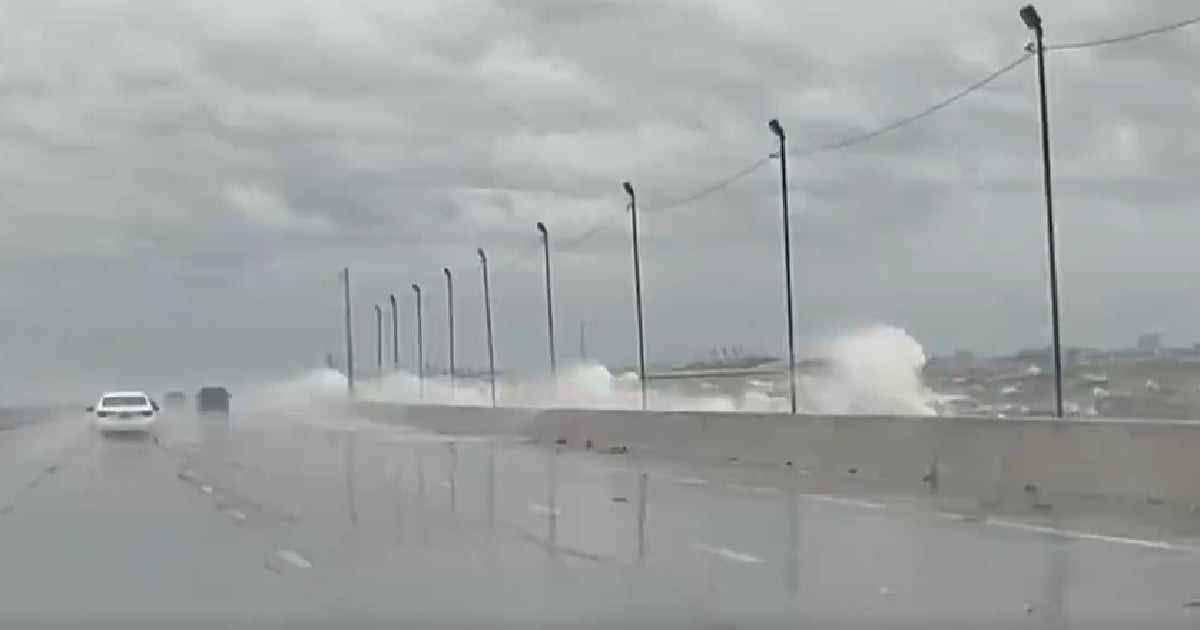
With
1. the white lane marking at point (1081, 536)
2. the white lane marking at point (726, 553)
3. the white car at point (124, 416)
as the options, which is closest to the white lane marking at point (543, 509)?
the white lane marking at point (726, 553)

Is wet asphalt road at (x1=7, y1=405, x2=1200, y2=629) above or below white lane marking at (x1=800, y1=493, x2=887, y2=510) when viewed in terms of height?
above

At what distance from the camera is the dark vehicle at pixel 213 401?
11319 cm

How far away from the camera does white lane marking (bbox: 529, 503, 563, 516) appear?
23.4 m

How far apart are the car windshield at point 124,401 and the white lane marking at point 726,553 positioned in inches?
1989

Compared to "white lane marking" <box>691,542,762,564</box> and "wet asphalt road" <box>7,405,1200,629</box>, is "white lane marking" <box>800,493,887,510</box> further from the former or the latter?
"white lane marking" <box>691,542,762,564</box>

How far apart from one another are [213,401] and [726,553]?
99.1 m

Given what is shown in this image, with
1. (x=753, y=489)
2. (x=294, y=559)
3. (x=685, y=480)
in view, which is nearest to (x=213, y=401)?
(x=685, y=480)

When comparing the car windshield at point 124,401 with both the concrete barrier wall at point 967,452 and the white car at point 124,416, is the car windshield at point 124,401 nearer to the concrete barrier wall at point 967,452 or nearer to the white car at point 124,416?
the white car at point 124,416

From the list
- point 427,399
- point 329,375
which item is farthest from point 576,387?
point 329,375

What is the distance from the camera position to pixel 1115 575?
15.2 meters

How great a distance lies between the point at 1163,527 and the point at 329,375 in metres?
145

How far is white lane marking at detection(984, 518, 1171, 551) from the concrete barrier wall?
2.27 meters

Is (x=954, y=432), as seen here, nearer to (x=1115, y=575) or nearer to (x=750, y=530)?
(x=750, y=530)

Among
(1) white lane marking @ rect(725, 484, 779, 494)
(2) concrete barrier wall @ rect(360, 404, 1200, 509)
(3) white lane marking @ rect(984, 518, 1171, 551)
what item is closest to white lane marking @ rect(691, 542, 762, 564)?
(3) white lane marking @ rect(984, 518, 1171, 551)
